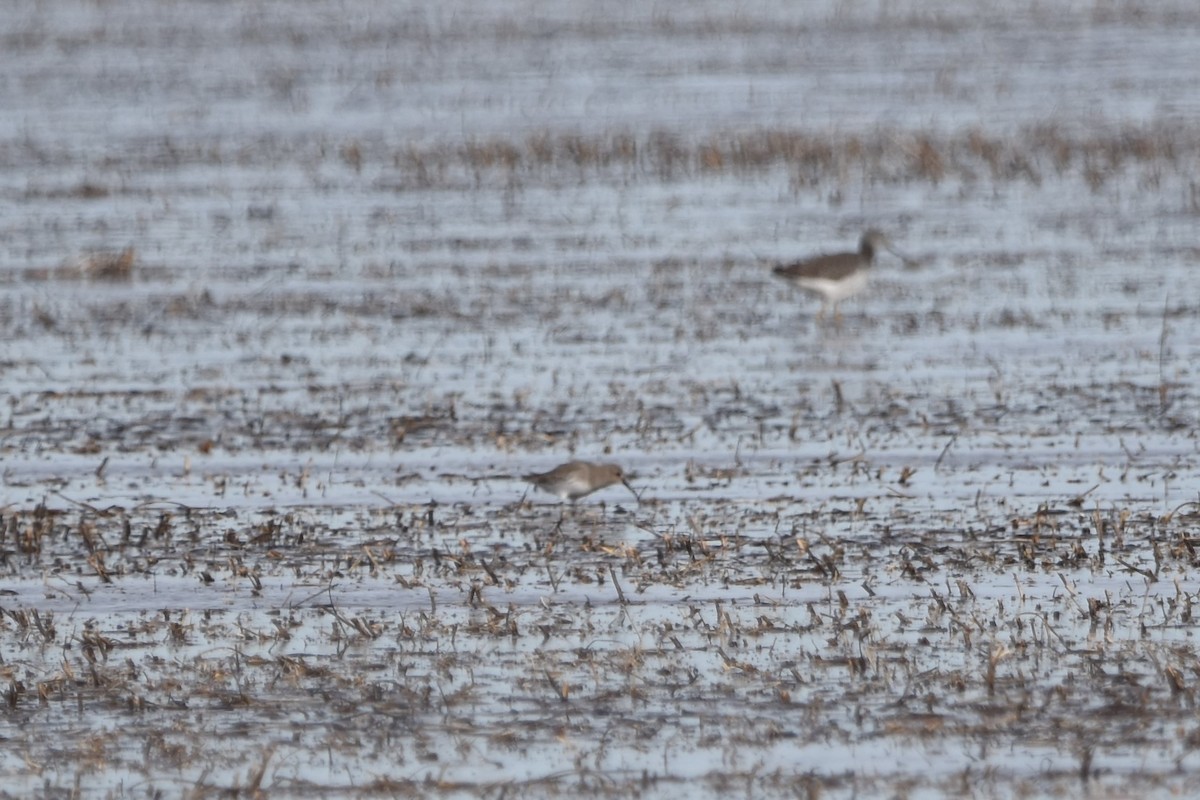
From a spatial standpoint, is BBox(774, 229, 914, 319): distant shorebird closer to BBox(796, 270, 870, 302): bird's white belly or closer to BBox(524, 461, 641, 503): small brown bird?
BBox(796, 270, 870, 302): bird's white belly

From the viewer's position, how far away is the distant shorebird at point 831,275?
15.0 m

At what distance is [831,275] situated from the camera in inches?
591

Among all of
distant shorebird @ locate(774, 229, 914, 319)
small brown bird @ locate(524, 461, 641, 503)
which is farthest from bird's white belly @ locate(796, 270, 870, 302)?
small brown bird @ locate(524, 461, 641, 503)

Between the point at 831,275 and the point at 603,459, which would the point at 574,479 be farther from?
the point at 831,275

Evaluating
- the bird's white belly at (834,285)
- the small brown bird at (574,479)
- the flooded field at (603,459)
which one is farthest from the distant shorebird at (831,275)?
the small brown bird at (574,479)

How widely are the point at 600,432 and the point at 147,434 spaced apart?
7.46 feet

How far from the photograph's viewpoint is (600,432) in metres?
11.1

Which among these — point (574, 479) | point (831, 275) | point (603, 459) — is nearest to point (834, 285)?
point (831, 275)

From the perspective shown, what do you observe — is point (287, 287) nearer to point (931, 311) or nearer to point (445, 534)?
point (931, 311)

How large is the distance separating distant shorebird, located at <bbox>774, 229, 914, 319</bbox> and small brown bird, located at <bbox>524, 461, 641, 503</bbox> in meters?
5.61

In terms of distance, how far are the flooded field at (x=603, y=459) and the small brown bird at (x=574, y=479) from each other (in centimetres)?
12

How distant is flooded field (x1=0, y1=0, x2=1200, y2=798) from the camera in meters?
6.32

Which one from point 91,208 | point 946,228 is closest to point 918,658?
point 946,228

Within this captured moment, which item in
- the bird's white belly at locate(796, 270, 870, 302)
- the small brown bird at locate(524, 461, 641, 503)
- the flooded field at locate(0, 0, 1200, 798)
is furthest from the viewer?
the bird's white belly at locate(796, 270, 870, 302)
